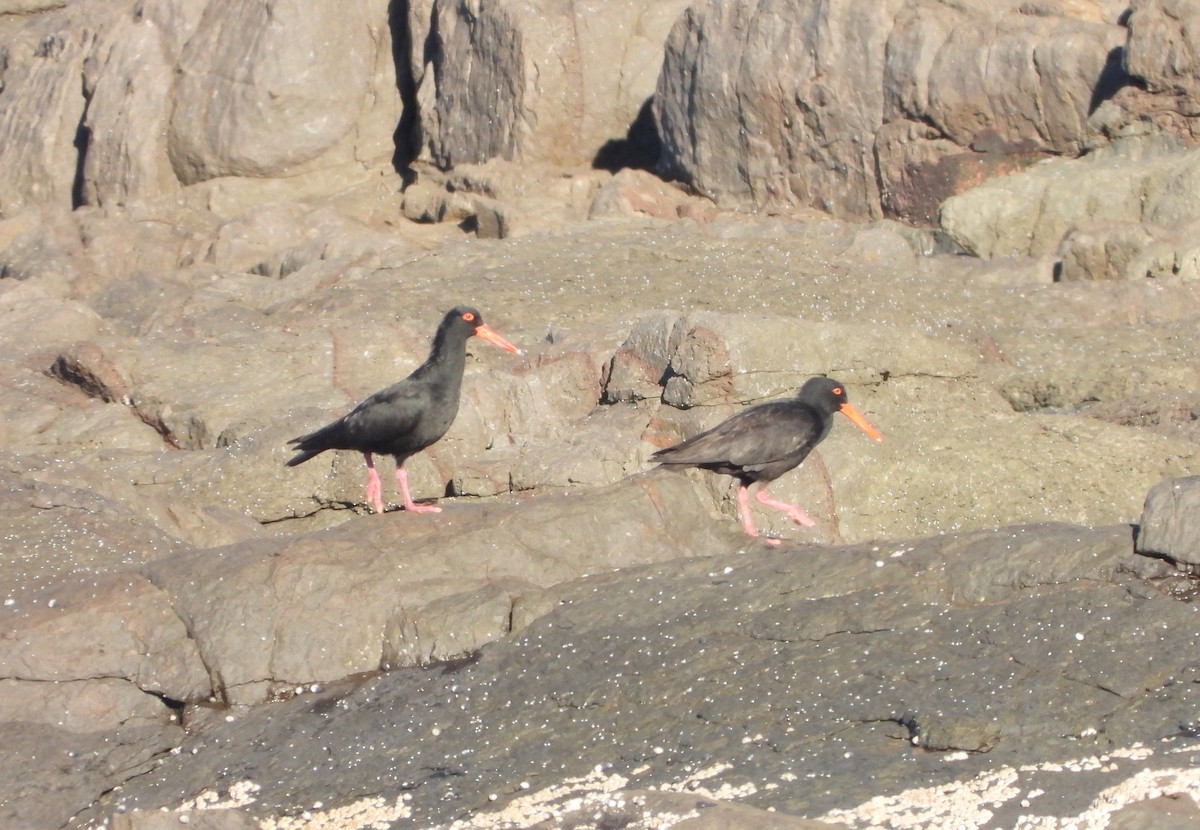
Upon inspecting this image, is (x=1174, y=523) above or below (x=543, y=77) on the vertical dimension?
below

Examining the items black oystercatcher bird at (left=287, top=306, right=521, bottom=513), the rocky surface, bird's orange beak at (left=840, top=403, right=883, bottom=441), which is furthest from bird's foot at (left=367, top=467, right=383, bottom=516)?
bird's orange beak at (left=840, top=403, right=883, bottom=441)

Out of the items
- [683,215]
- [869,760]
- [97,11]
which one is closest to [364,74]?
[97,11]

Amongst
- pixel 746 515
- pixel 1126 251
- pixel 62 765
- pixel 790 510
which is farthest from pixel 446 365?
pixel 1126 251

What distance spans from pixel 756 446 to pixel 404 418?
6.95 feet

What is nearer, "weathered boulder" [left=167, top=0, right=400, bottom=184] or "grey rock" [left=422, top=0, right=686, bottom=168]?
"grey rock" [left=422, top=0, right=686, bottom=168]

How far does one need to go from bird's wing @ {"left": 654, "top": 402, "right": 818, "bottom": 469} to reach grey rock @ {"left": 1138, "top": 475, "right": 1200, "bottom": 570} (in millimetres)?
2572

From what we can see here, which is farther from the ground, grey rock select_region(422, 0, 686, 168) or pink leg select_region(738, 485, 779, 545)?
grey rock select_region(422, 0, 686, 168)

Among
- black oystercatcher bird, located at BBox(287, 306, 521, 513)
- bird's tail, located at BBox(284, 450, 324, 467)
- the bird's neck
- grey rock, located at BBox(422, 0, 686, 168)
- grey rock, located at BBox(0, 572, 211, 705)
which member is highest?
grey rock, located at BBox(422, 0, 686, 168)

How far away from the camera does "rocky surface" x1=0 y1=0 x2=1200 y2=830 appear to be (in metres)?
7.07

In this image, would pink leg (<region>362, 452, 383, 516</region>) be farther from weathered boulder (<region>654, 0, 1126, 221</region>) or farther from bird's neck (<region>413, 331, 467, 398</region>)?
weathered boulder (<region>654, 0, 1126, 221</region>)

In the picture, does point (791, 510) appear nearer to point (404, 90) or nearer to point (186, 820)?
point (186, 820)

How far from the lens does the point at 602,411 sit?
12.9 meters

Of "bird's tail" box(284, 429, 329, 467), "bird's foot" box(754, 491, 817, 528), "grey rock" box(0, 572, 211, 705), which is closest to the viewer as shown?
"grey rock" box(0, 572, 211, 705)

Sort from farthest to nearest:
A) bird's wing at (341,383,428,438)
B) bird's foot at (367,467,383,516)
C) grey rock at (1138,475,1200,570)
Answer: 1. bird's foot at (367,467,383,516)
2. bird's wing at (341,383,428,438)
3. grey rock at (1138,475,1200,570)
